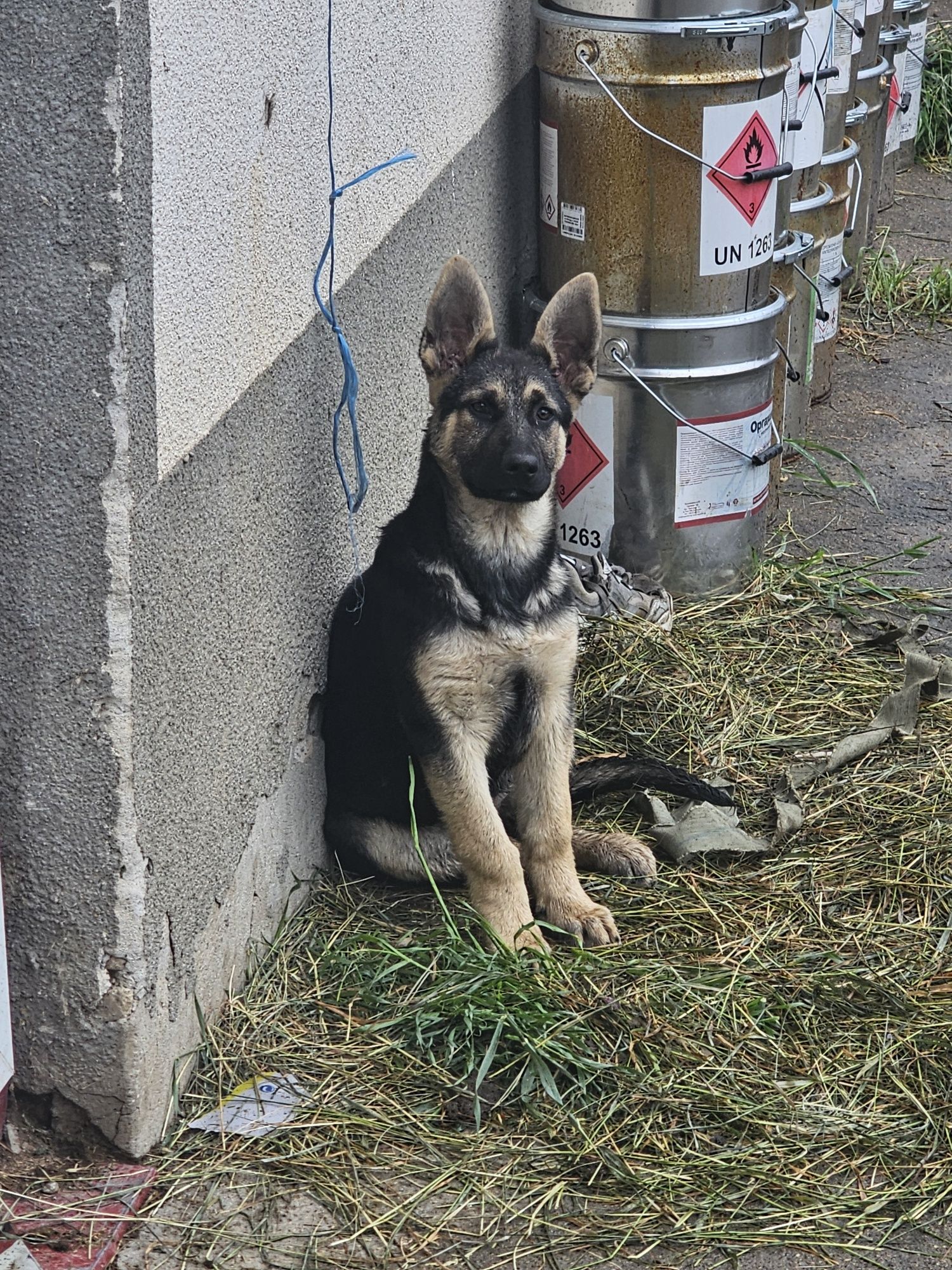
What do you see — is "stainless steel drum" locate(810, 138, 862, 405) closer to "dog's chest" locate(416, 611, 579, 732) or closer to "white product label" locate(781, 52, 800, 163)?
"white product label" locate(781, 52, 800, 163)

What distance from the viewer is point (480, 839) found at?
361 centimetres

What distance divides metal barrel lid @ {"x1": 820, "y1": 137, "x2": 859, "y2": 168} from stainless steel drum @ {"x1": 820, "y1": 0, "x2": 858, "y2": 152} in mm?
17

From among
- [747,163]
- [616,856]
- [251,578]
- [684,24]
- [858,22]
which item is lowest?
[616,856]

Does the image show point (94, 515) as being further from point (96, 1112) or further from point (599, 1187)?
point (599, 1187)

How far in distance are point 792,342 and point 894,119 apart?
13.5ft

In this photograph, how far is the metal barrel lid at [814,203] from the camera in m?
6.16

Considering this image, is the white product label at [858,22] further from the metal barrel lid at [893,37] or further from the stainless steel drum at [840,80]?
the metal barrel lid at [893,37]

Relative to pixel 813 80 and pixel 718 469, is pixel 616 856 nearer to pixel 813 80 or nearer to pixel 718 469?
pixel 718 469

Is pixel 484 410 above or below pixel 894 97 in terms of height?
above

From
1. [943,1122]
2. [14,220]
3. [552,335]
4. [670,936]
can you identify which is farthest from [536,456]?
[943,1122]

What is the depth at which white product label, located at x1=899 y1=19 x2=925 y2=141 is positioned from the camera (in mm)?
9328

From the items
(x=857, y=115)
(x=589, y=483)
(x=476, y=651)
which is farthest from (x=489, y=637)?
(x=857, y=115)

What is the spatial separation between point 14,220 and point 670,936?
7.30 ft

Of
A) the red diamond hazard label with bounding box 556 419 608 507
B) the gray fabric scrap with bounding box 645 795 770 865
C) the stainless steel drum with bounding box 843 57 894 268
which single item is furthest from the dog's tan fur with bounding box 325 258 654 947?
the stainless steel drum with bounding box 843 57 894 268
